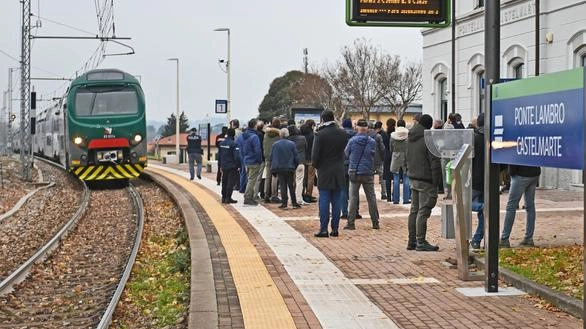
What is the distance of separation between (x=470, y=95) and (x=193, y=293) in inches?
729

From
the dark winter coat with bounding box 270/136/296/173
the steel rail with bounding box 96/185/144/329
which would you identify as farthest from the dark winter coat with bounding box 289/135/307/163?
the steel rail with bounding box 96/185/144/329

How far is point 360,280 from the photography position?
365 inches

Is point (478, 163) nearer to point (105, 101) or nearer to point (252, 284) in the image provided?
point (252, 284)

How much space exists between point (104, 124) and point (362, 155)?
1463 centimetres

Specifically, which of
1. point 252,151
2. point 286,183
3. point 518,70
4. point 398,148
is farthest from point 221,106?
point 398,148

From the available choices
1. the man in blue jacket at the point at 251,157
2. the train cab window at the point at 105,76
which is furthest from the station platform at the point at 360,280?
the train cab window at the point at 105,76

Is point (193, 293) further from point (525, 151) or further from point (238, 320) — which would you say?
point (525, 151)

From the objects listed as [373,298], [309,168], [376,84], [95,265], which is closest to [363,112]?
[376,84]

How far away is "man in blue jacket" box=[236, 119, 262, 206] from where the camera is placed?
1775cm

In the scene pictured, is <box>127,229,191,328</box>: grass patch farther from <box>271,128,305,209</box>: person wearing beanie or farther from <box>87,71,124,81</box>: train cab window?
<box>87,71,124,81</box>: train cab window

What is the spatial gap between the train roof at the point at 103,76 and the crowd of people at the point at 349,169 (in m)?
7.73

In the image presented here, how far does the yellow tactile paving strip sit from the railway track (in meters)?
1.30

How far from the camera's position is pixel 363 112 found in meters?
57.0

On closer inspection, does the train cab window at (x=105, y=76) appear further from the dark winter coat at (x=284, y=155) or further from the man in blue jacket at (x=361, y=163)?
the man in blue jacket at (x=361, y=163)
